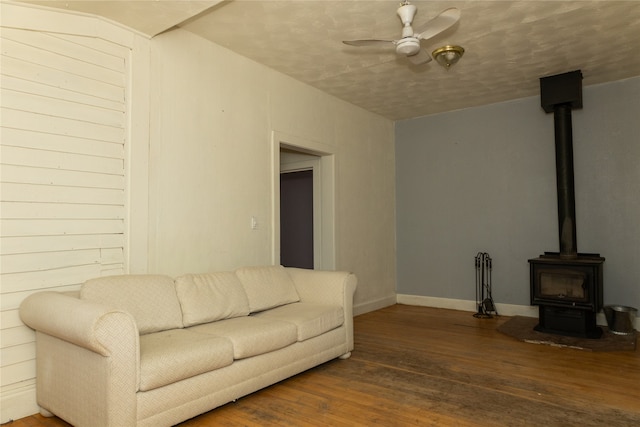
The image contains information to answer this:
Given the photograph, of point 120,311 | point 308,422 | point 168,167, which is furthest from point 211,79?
point 308,422

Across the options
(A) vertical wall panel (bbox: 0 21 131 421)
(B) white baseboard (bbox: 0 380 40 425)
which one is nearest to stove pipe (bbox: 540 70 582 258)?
(A) vertical wall panel (bbox: 0 21 131 421)

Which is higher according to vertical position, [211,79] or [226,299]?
[211,79]

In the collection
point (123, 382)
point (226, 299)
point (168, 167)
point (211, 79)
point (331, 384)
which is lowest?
point (331, 384)

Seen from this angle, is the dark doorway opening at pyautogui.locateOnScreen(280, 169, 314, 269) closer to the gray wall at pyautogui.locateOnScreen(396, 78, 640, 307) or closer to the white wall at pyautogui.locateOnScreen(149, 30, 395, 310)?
the gray wall at pyautogui.locateOnScreen(396, 78, 640, 307)

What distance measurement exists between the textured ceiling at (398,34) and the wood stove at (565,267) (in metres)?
0.28

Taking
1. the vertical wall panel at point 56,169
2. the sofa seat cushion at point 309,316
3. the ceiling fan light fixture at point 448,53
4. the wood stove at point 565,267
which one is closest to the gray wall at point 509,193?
the wood stove at point 565,267

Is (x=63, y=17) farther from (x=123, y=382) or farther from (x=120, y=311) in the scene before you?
(x=123, y=382)

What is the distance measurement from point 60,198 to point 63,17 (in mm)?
1204

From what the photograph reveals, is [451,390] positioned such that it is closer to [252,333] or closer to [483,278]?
[252,333]

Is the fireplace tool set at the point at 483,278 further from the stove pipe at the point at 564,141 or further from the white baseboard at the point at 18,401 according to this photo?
the white baseboard at the point at 18,401

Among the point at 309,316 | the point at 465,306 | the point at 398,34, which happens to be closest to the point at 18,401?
the point at 309,316

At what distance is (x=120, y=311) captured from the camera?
2070 millimetres

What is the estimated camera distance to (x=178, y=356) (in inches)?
89.8

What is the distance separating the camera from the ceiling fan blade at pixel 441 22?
103 inches
